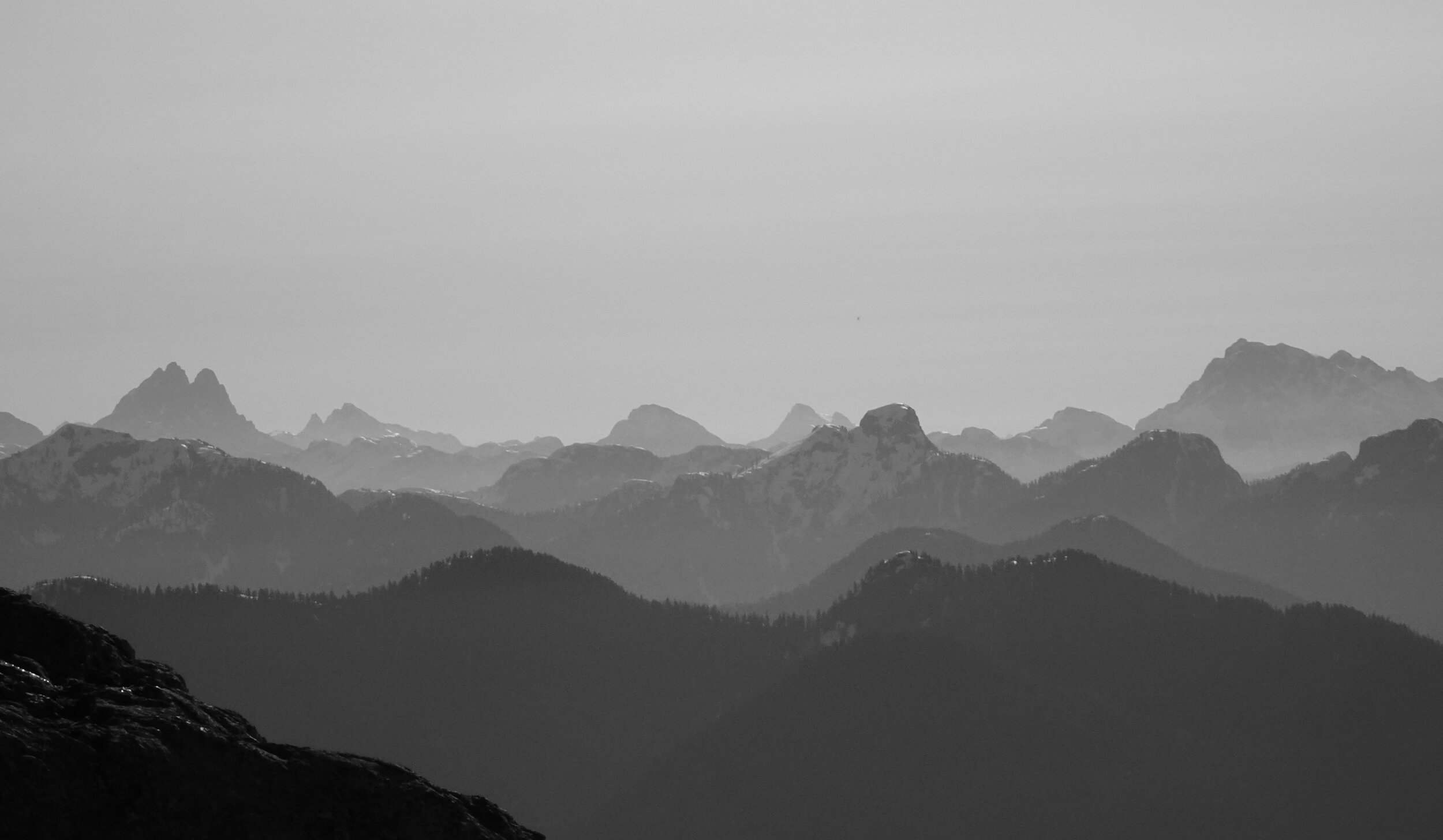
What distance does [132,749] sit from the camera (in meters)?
59.2

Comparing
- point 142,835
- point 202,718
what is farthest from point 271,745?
point 142,835

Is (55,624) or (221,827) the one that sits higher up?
(55,624)

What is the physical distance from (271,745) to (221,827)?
430 centimetres

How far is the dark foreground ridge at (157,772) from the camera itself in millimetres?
57125

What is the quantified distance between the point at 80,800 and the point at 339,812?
7890mm

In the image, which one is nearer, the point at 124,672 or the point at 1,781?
the point at 1,781

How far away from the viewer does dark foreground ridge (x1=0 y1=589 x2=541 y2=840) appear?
57125 mm

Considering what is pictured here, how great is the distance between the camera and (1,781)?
5575 centimetres

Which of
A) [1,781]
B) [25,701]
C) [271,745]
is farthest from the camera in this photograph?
[271,745]

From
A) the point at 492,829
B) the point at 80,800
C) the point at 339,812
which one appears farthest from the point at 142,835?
the point at 492,829

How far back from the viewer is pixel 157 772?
5956 centimetres

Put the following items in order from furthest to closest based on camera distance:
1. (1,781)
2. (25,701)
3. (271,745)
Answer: (271,745) < (25,701) < (1,781)

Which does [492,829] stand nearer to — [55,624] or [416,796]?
[416,796]

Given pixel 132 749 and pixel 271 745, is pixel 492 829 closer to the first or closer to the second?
pixel 271 745
